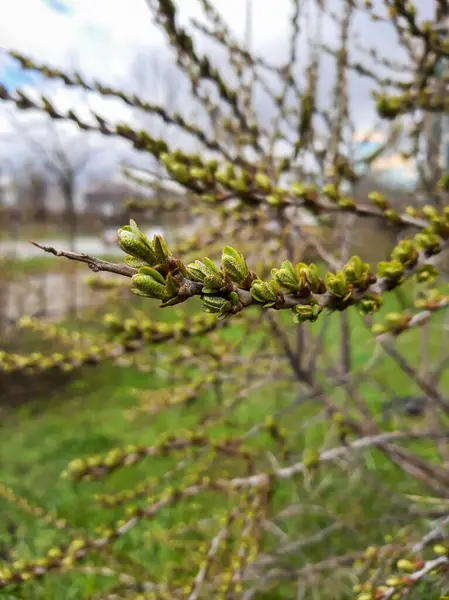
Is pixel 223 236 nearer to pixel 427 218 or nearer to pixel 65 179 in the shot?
pixel 427 218

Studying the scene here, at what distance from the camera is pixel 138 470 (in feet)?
13.6

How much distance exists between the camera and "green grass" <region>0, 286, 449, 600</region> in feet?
8.40

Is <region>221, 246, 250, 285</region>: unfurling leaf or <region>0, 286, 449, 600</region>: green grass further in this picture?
<region>0, 286, 449, 600</region>: green grass

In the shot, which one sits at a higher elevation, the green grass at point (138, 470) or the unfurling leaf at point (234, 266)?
the unfurling leaf at point (234, 266)

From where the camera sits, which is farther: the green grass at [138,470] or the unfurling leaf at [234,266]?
the green grass at [138,470]

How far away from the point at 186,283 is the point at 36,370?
1.03 m

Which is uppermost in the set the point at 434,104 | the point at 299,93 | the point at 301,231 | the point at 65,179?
the point at 65,179

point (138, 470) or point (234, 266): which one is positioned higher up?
point (234, 266)

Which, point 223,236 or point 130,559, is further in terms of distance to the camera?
point 130,559

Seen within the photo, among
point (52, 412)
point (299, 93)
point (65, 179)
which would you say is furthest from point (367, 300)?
point (65, 179)

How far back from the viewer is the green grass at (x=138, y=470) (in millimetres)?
2561

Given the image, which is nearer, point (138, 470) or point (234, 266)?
point (234, 266)

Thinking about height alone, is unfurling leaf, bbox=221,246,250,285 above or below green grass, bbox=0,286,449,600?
above

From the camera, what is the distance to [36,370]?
1.42 m
